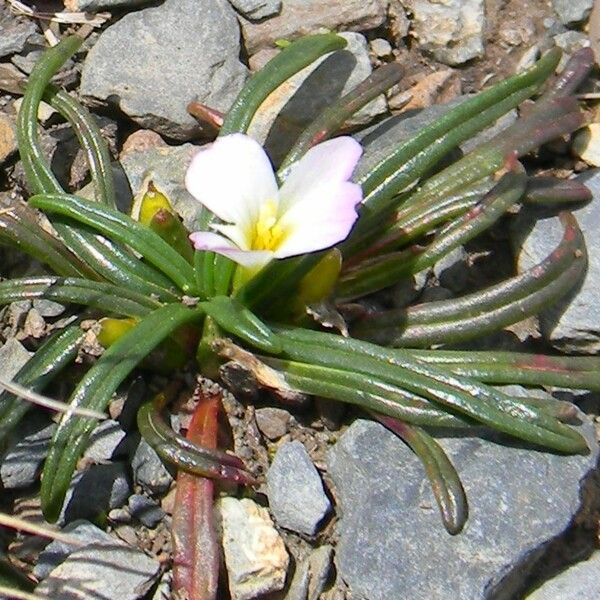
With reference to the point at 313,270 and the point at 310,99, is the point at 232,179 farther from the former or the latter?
the point at 310,99

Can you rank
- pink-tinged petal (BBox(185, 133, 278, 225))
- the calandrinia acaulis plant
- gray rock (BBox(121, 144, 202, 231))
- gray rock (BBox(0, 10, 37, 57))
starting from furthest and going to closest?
gray rock (BBox(0, 10, 37, 57)) → gray rock (BBox(121, 144, 202, 231)) → the calandrinia acaulis plant → pink-tinged petal (BBox(185, 133, 278, 225))

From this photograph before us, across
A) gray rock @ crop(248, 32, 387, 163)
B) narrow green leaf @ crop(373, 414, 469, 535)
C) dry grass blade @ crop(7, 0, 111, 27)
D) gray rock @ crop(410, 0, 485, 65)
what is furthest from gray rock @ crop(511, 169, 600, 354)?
dry grass blade @ crop(7, 0, 111, 27)

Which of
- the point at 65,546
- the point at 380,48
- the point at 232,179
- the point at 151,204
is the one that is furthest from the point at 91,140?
the point at 65,546

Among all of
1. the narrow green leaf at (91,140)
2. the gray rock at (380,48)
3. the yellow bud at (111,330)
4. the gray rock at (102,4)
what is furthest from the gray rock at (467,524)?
the gray rock at (102,4)

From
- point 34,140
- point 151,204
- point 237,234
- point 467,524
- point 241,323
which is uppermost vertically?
point 237,234

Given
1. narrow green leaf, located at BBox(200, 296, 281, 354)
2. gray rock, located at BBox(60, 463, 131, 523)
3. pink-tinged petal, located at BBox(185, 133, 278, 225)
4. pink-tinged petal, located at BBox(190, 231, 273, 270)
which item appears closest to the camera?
pink-tinged petal, located at BBox(190, 231, 273, 270)

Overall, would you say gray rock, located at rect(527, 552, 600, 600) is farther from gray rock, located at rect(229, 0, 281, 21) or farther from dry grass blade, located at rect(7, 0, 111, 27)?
dry grass blade, located at rect(7, 0, 111, 27)
